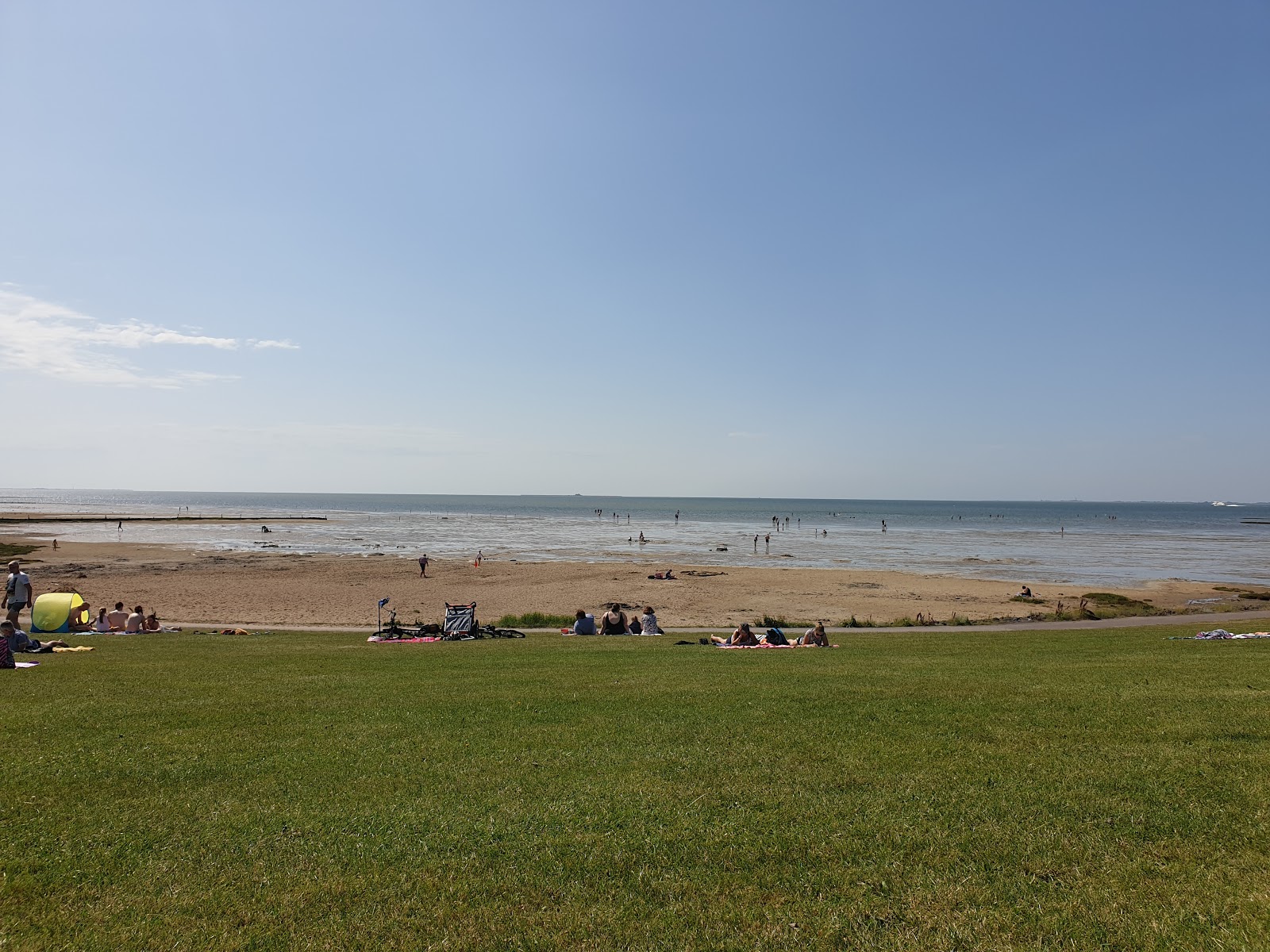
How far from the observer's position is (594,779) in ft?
23.6

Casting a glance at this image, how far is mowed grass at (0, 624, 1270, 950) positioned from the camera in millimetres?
4691

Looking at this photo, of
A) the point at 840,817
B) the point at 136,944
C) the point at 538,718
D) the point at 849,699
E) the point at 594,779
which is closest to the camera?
the point at 136,944

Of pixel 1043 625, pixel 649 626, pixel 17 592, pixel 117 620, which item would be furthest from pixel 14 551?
pixel 1043 625

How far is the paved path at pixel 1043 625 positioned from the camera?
75.4ft

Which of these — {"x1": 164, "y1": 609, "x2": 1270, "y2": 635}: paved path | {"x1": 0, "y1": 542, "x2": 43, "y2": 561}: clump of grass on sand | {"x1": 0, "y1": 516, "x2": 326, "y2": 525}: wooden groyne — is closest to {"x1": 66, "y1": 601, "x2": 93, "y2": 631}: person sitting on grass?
{"x1": 164, "y1": 609, "x2": 1270, "y2": 635}: paved path

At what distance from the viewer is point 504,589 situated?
41312 millimetres

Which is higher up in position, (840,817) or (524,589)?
(840,817)

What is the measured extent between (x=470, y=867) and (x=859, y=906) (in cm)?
266

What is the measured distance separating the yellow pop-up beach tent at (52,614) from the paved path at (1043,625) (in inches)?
119

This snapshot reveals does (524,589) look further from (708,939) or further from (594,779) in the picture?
(708,939)

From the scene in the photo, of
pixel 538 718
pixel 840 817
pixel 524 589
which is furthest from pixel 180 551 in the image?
pixel 840 817

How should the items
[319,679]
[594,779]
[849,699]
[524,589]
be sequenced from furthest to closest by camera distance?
1. [524,589]
2. [319,679]
3. [849,699]
4. [594,779]

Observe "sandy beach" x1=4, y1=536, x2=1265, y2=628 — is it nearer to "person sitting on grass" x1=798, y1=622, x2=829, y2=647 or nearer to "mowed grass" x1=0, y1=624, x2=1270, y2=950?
"person sitting on grass" x1=798, y1=622, x2=829, y2=647

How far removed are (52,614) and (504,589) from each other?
73.7 feet
